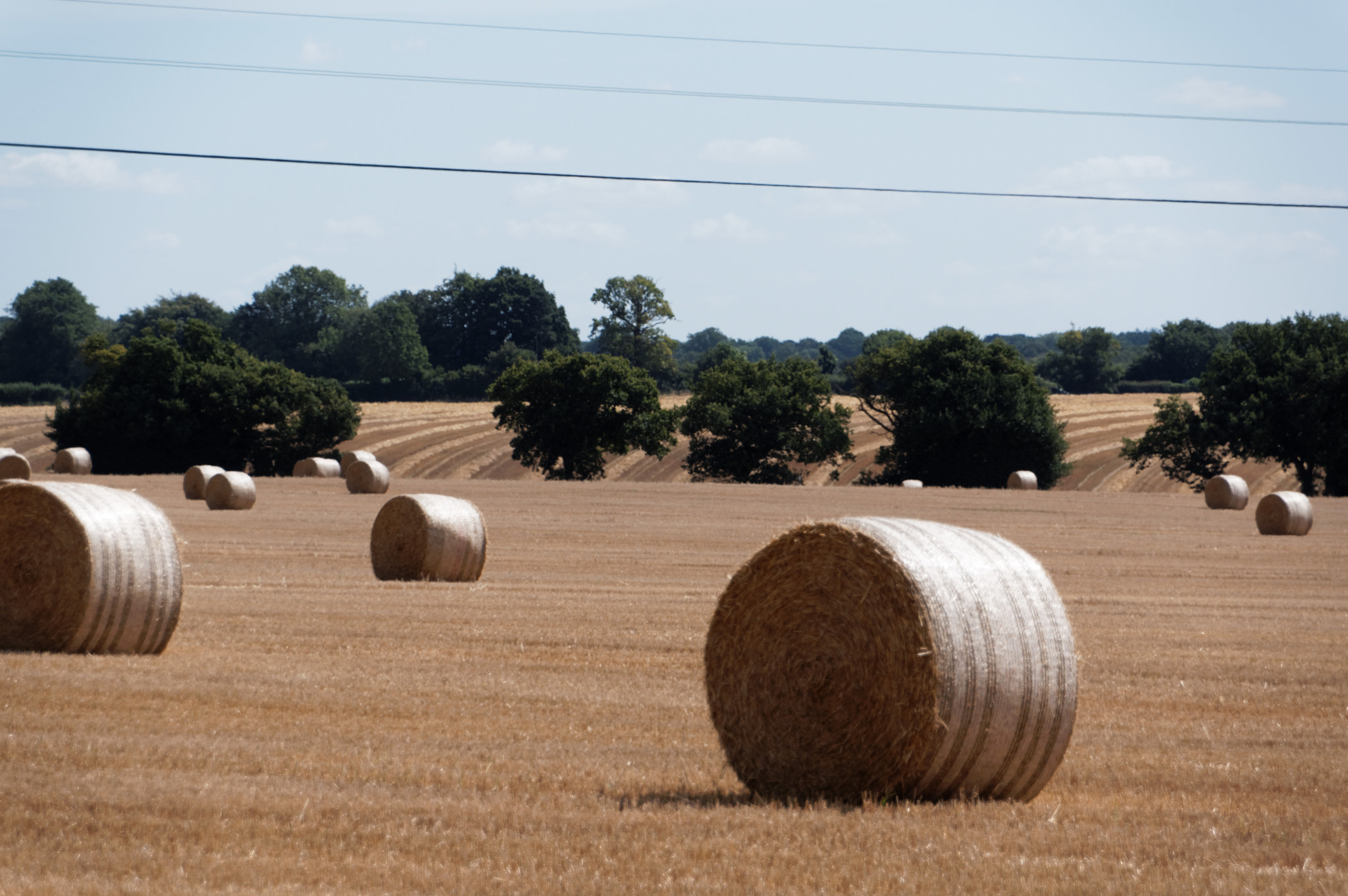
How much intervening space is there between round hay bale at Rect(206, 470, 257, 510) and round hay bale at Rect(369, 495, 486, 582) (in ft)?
49.8

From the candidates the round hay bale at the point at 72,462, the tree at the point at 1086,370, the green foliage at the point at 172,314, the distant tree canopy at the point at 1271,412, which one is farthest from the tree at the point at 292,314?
the distant tree canopy at the point at 1271,412

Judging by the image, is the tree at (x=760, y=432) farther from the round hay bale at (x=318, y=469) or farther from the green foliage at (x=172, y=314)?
the green foliage at (x=172, y=314)

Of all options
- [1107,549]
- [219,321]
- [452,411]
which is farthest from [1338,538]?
[219,321]

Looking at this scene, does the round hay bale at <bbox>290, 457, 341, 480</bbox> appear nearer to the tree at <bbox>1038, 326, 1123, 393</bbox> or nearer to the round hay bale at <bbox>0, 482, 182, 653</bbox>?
the round hay bale at <bbox>0, 482, 182, 653</bbox>

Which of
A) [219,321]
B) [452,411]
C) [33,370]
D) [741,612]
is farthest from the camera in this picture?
[219,321]

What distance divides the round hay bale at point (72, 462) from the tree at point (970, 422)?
32.8 metres

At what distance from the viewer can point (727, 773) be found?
25.4 feet

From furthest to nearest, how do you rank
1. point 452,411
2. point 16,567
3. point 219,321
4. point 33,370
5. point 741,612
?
point 219,321, point 33,370, point 452,411, point 16,567, point 741,612

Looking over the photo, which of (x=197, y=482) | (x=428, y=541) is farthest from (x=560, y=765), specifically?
(x=197, y=482)

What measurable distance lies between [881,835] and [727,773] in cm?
168

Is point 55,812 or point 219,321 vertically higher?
point 219,321

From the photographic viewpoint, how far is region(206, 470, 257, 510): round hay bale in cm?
3344

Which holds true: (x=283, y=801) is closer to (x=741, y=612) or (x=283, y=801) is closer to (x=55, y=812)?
(x=55, y=812)

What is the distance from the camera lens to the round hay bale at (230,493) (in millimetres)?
33438
